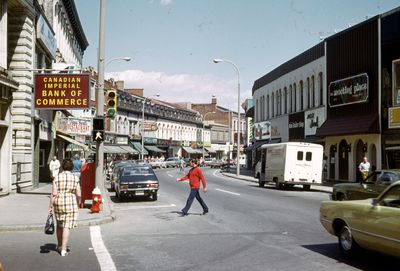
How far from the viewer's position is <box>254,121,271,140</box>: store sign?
5201 centimetres

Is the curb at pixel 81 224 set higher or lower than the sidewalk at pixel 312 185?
lower

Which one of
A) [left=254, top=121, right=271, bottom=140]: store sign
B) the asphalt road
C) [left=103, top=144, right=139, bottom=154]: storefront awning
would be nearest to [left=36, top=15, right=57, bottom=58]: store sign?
the asphalt road

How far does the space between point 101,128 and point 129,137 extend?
59027mm

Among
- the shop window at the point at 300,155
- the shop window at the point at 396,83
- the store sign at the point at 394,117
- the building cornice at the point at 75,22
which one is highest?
the building cornice at the point at 75,22

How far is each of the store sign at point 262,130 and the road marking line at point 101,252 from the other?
40.5m

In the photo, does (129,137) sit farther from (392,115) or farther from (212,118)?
(392,115)

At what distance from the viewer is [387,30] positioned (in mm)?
28547

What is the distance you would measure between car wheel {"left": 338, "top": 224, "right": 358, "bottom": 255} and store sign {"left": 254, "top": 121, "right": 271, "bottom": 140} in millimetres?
42714

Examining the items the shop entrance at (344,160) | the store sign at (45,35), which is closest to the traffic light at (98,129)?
the store sign at (45,35)

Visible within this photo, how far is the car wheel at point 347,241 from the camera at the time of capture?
8.73 m

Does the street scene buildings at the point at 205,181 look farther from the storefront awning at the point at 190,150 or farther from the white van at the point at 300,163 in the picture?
the storefront awning at the point at 190,150

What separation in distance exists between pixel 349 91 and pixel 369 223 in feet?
84.2

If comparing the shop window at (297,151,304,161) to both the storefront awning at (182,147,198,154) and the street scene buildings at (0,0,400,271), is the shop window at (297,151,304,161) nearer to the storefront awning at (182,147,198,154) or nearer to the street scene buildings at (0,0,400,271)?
the street scene buildings at (0,0,400,271)

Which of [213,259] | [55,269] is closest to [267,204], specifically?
[213,259]
